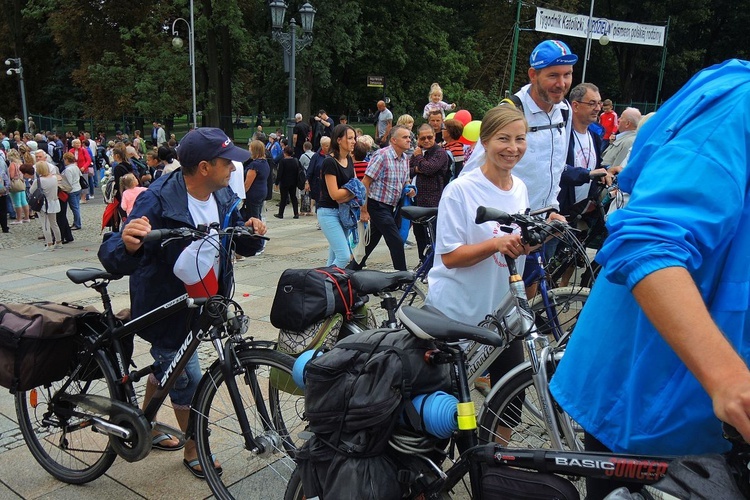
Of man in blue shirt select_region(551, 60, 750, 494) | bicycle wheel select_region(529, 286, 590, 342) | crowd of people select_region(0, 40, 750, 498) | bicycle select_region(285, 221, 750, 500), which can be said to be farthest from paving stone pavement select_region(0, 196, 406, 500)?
man in blue shirt select_region(551, 60, 750, 494)

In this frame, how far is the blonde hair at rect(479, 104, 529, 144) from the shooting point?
10.7ft

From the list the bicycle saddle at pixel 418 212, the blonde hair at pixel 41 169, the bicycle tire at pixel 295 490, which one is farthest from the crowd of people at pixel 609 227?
the blonde hair at pixel 41 169

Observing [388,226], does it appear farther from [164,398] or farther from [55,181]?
[55,181]

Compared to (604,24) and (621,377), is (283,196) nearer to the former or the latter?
(621,377)

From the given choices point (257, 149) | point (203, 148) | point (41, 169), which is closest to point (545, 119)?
point (203, 148)

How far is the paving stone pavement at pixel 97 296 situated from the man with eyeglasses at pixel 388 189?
1408mm

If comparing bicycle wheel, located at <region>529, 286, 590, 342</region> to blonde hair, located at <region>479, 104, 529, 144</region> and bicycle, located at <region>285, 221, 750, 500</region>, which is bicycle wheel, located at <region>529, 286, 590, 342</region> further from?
blonde hair, located at <region>479, 104, 529, 144</region>

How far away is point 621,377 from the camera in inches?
56.2

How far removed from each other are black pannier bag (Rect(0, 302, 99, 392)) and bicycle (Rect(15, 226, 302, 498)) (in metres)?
0.08

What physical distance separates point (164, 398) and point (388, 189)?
14.8 feet

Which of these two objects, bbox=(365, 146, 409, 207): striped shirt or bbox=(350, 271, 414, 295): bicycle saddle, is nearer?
bbox=(350, 271, 414, 295): bicycle saddle

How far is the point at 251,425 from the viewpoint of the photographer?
2.91m

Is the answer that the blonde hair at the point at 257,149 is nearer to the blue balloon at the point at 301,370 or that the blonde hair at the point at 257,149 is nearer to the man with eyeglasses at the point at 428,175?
the man with eyeglasses at the point at 428,175

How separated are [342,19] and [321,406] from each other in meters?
28.2
